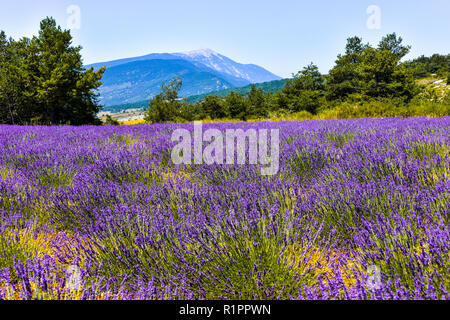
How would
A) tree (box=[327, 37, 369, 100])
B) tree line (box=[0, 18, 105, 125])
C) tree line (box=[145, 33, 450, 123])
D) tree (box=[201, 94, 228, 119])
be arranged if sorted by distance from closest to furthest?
tree line (box=[0, 18, 105, 125]) → tree line (box=[145, 33, 450, 123]) → tree (box=[201, 94, 228, 119]) → tree (box=[327, 37, 369, 100])

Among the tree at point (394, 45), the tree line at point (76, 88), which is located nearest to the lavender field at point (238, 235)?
the tree line at point (76, 88)

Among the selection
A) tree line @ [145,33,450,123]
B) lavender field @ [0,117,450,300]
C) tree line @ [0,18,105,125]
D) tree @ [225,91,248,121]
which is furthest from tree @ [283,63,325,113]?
lavender field @ [0,117,450,300]

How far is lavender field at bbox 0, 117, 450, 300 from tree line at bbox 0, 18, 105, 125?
24.1 meters

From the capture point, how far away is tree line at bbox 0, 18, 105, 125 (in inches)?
858

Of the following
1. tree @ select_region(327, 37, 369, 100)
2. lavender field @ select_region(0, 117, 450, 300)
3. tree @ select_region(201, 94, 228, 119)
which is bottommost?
lavender field @ select_region(0, 117, 450, 300)

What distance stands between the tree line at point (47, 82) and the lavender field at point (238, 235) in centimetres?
2411

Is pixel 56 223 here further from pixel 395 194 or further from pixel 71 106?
pixel 71 106

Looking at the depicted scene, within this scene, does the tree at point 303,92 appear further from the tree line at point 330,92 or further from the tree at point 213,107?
the tree at point 213,107

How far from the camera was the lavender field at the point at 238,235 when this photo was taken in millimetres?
957

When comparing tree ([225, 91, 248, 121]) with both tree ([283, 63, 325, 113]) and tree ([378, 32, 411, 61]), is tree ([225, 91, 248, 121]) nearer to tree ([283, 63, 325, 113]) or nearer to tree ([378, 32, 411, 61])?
tree ([283, 63, 325, 113])

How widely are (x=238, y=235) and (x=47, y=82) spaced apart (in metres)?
25.8

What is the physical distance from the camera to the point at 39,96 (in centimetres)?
2158

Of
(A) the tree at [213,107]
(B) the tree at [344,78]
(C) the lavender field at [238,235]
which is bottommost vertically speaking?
(C) the lavender field at [238,235]
